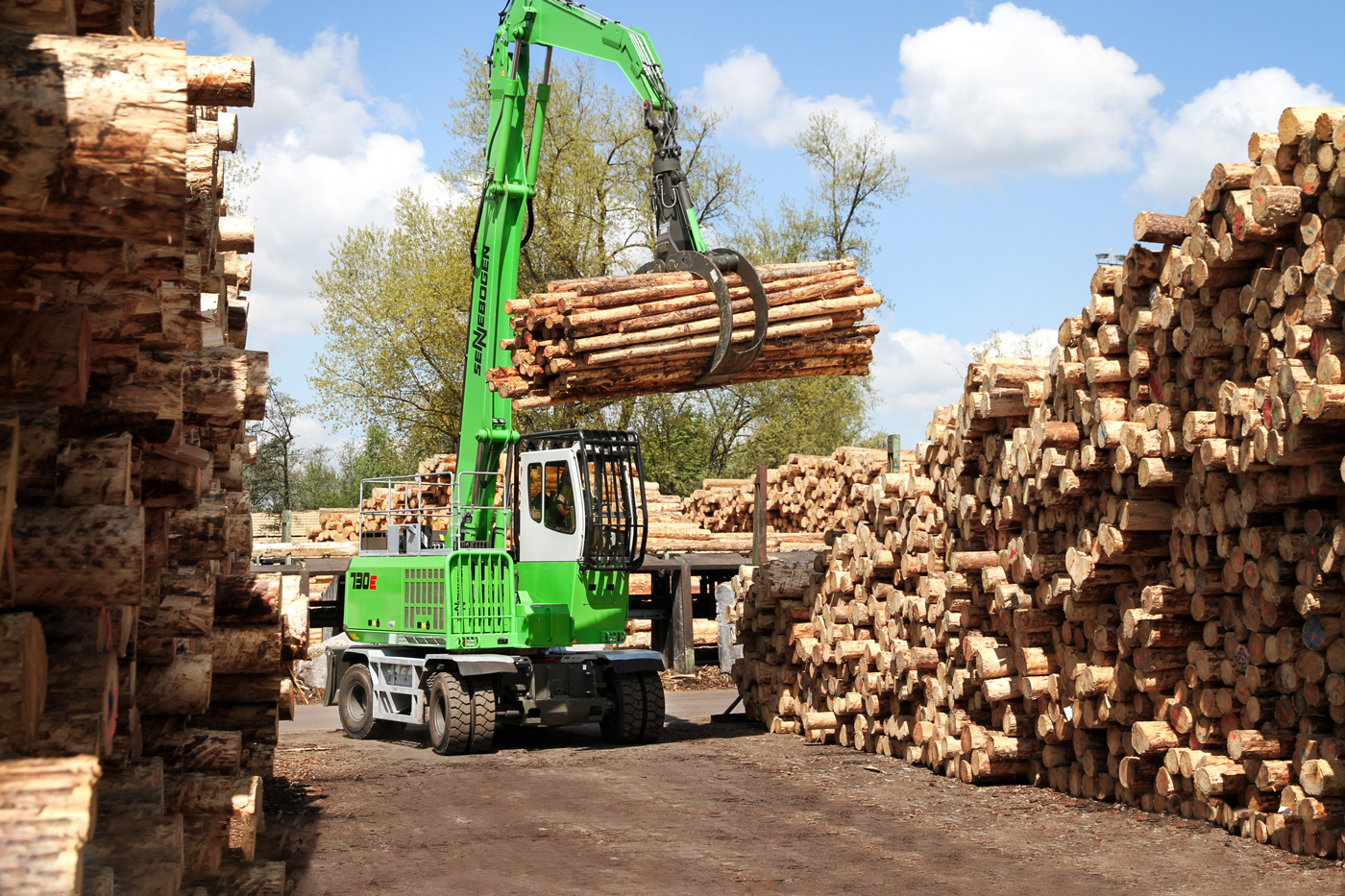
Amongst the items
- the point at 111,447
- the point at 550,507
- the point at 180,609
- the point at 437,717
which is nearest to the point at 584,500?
the point at 550,507

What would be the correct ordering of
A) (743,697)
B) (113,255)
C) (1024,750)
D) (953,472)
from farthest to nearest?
(743,697) < (953,472) < (1024,750) < (113,255)

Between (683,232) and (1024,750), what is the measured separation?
5150 mm

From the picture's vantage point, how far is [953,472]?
1026cm

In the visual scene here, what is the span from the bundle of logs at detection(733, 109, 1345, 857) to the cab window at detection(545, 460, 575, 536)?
319cm

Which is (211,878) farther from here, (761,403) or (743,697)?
(761,403)

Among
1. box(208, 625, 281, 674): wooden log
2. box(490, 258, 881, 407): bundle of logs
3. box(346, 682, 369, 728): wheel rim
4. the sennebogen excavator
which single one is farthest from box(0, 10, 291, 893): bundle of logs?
box(346, 682, 369, 728): wheel rim

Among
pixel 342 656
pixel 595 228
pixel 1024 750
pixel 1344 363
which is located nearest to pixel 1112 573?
pixel 1024 750

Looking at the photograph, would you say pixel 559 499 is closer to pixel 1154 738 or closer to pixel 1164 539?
pixel 1164 539

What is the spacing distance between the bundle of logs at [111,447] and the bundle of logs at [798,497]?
1438 centimetres

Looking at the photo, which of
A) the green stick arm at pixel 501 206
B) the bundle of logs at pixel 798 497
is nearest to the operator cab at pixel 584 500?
the green stick arm at pixel 501 206

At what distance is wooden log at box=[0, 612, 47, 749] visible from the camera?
2.96m

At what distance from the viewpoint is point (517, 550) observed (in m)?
12.7

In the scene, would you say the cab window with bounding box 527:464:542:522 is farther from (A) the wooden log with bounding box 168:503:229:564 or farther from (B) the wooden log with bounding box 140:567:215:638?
(B) the wooden log with bounding box 140:567:215:638

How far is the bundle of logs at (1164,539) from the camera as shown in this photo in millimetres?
6602
